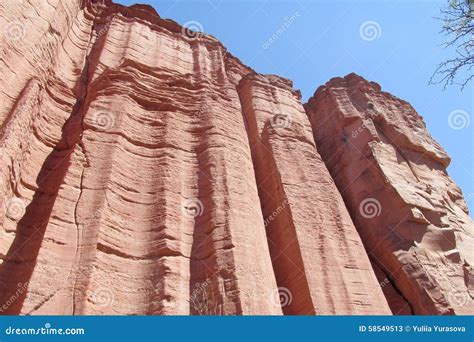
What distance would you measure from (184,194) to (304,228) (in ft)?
9.59

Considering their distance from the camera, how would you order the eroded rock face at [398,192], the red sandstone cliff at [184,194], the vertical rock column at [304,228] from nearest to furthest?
the red sandstone cliff at [184,194] → the vertical rock column at [304,228] → the eroded rock face at [398,192]

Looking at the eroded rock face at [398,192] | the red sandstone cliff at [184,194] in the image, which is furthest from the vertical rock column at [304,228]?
the eroded rock face at [398,192]

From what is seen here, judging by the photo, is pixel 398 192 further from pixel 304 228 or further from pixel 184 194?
pixel 184 194

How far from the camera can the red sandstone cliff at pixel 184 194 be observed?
727cm

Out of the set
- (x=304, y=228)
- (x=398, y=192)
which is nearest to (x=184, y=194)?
(x=304, y=228)

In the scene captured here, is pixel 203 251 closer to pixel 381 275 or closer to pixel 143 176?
pixel 143 176

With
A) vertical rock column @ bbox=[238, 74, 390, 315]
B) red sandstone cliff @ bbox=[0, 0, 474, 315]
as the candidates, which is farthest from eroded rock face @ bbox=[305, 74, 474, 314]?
vertical rock column @ bbox=[238, 74, 390, 315]

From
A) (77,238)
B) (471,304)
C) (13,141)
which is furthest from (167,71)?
(471,304)

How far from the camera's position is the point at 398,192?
12781 millimetres

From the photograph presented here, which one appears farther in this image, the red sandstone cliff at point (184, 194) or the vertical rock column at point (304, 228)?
the vertical rock column at point (304, 228)

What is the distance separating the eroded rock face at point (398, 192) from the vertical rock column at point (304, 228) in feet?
5.08

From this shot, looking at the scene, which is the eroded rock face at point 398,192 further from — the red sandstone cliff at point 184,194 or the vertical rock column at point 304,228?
the vertical rock column at point 304,228

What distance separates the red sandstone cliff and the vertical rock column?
0.04 meters

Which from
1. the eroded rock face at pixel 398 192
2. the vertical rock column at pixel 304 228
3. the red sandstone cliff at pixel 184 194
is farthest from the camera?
A: the eroded rock face at pixel 398 192
